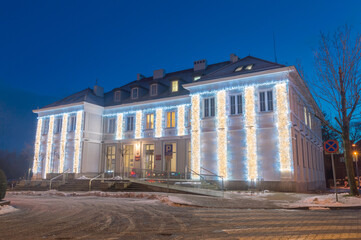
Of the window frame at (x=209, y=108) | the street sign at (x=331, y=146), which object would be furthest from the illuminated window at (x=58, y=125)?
the street sign at (x=331, y=146)

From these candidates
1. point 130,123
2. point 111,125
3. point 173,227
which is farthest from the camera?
point 111,125

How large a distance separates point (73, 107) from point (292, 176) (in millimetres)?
23202

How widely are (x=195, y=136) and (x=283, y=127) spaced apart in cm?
722

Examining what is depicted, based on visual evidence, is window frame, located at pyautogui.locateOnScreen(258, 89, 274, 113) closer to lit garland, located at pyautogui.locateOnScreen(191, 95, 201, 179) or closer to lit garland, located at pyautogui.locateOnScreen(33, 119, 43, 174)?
lit garland, located at pyautogui.locateOnScreen(191, 95, 201, 179)

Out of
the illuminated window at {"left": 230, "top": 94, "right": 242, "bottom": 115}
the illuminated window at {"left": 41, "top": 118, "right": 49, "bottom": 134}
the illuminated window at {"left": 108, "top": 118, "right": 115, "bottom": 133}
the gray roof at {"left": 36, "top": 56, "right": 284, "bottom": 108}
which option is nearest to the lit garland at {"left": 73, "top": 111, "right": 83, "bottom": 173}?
the gray roof at {"left": 36, "top": 56, "right": 284, "bottom": 108}

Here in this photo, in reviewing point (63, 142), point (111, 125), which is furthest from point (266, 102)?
point (63, 142)

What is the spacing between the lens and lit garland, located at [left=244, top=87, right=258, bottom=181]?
22.7 meters

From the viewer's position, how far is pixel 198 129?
25.5 meters

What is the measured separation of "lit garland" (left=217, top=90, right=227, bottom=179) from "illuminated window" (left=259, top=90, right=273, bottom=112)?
9.59 feet

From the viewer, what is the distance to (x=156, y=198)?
16.6 m

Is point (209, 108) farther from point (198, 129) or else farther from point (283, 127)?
point (283, 127)

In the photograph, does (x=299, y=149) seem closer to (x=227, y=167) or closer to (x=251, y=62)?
(x=227, y=167)

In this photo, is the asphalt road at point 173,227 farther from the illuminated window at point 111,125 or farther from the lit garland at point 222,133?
the illuminated window at point 111,125

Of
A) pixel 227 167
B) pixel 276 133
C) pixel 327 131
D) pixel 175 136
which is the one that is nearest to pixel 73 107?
pixel 175 136
